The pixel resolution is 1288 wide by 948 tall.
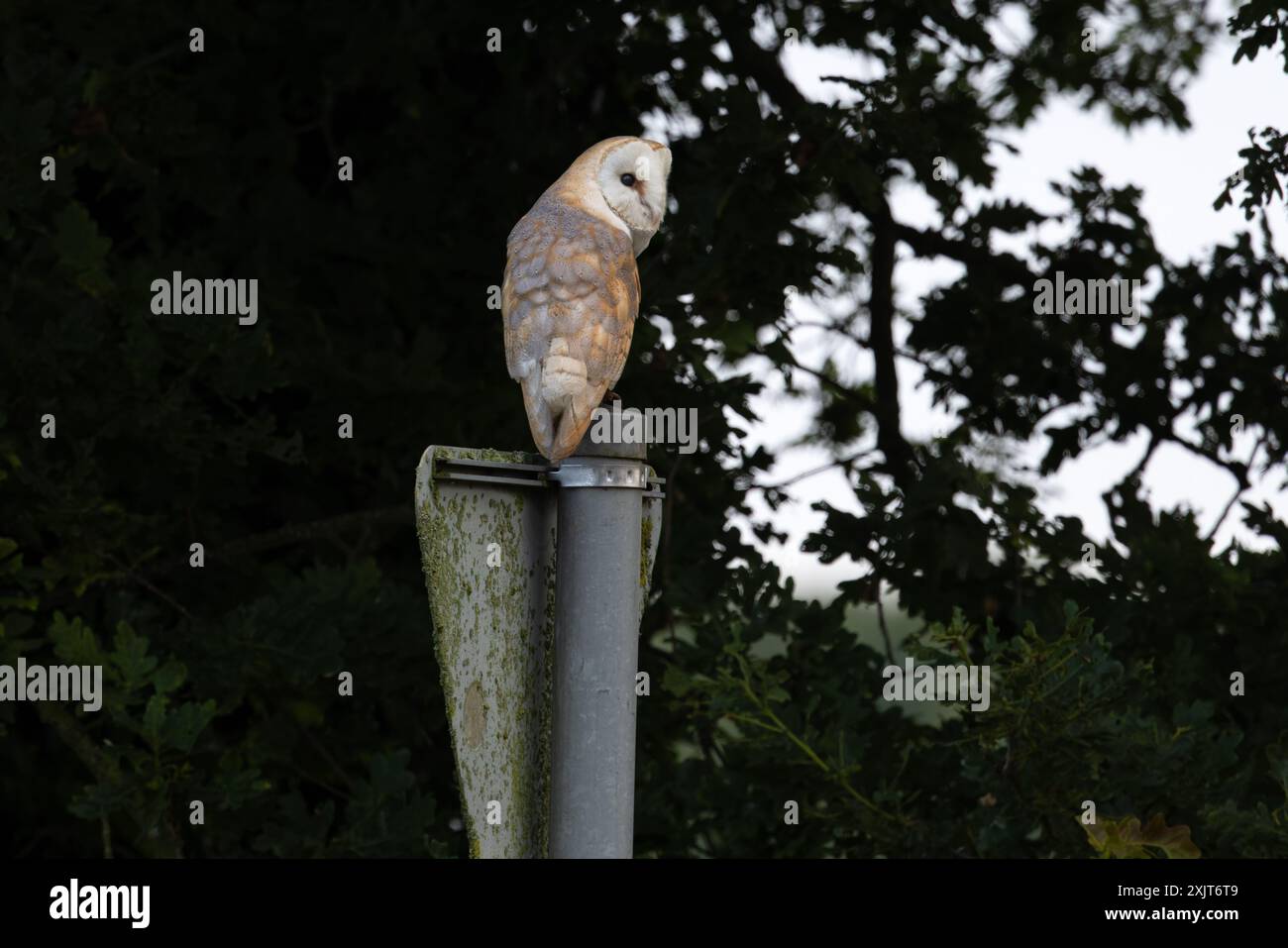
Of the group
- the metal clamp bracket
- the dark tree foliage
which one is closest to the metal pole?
the metal clamp bracket

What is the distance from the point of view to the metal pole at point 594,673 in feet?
6.34

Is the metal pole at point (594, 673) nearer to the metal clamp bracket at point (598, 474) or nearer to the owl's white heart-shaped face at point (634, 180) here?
the metal clamp bracket at point (598, 474)

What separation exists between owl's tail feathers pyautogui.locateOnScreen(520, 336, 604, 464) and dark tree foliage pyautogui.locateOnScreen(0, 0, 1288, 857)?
1565 mm

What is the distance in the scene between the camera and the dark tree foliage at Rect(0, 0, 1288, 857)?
4301 mm

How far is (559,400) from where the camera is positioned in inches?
89.5

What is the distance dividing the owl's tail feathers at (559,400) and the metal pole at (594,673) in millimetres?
152

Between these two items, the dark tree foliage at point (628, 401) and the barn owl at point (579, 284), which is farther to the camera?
the dark tree foliage at point (628, 401)

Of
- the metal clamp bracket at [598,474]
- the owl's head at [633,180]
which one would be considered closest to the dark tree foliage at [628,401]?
the owl's head at [633,180]

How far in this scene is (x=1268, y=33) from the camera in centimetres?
397

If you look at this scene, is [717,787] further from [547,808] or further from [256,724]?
[547,808]

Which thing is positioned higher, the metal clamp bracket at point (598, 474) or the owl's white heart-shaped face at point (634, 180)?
the owl's white heart-shaped face at point (634, 180)

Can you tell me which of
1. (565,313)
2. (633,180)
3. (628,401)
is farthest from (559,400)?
(628,401)

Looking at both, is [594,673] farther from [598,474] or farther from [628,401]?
[628,401]
